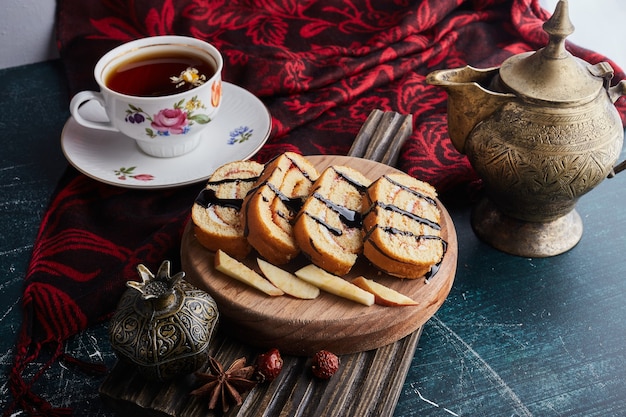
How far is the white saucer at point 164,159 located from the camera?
149 centimetres

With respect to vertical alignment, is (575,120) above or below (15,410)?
above

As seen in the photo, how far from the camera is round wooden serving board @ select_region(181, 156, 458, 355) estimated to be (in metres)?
1.09

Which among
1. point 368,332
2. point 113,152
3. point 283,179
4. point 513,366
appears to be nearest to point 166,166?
point 113,152

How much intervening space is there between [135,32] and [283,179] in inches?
38.4

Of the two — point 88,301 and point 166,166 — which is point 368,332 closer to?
point 88,301

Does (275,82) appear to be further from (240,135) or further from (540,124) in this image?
(540,124)

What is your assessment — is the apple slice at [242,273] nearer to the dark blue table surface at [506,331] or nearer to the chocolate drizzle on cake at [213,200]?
the chocolate drizzle on cake at [213,200]

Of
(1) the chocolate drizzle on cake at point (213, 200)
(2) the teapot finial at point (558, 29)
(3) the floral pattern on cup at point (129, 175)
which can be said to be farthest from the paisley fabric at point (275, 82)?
(2) the teapot finial at point (558, 29)

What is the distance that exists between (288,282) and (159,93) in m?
0.61

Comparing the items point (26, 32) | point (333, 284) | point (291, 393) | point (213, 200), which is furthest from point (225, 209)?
point (26, 32)

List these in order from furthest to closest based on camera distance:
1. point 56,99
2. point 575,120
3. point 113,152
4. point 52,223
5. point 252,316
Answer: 1. point 56,99
2. point 113,152
3. point 52,223
4. point 575,120
5. point 252,316

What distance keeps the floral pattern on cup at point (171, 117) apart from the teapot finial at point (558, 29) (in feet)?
2.38

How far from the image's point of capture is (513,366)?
46.3 inches

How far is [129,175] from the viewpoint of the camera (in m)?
1.49
